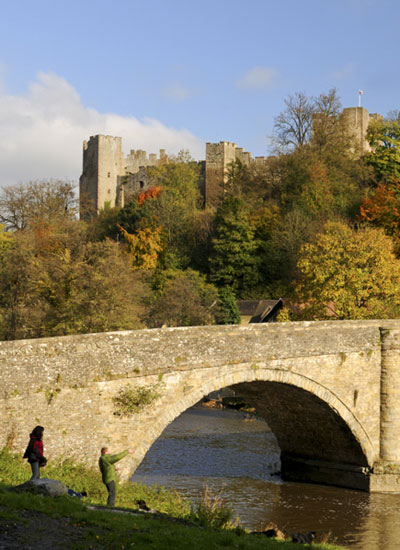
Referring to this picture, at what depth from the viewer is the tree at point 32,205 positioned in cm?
5825

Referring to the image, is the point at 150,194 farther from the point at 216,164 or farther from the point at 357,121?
the point at 357,121

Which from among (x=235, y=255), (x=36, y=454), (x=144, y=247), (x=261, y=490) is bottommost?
(x=261, y=490)

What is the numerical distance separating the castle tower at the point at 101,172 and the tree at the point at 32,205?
11005 millimetres

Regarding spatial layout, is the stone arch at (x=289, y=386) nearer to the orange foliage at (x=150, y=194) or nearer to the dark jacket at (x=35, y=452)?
the dark jacket at (x=35, y=452)

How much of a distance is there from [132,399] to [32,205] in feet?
144

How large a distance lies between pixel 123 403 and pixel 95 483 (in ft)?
7.26

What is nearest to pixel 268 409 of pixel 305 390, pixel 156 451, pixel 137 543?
pixel 305 390

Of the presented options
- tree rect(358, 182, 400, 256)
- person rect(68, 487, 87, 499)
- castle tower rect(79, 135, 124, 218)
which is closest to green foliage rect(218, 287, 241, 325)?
tree rect(358, 182, 400, 256)

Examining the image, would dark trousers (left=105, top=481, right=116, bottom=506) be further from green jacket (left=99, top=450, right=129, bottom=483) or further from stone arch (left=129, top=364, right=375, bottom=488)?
stone arch (left=129, top=364, right=375, bottom=488)

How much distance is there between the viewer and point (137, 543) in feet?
33.3

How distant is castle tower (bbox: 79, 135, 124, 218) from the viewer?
7381 centimetres

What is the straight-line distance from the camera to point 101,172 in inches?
2908

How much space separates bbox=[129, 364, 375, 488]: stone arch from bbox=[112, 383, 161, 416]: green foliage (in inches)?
25.2

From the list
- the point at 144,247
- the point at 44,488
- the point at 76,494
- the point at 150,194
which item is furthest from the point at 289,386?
the point at 150,194
